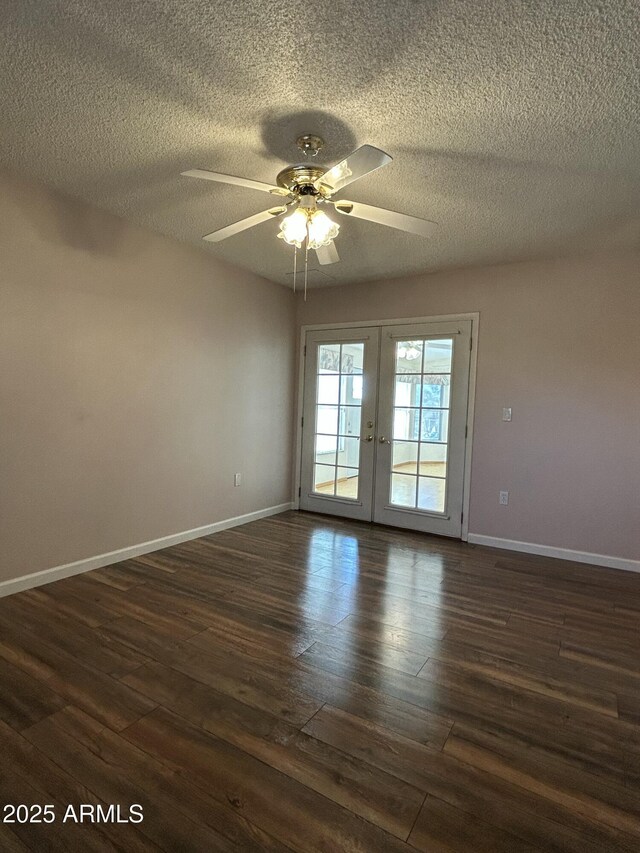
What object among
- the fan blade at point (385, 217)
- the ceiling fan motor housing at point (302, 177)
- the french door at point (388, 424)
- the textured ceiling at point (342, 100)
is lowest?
the french door at point (388, 424)

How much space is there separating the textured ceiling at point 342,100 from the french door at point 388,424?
1.54m

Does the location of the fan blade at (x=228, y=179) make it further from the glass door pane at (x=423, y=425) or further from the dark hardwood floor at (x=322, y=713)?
the glass door pane at (x=423, y=425)

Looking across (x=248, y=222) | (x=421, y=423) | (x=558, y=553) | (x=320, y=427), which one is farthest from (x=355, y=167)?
(x=558, y=553)

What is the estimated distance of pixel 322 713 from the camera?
5.78 ft

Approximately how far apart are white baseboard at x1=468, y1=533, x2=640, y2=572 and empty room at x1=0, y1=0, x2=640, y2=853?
0.02 m

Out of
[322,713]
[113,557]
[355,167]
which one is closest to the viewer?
[322,713]

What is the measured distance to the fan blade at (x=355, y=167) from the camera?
5.73 ft

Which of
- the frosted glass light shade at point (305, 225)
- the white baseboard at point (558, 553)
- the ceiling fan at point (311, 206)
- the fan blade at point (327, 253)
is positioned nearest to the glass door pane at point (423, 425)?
the white baseboard at point (558, 553)

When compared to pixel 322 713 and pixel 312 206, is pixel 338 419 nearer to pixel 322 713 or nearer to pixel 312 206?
pixel 312 206

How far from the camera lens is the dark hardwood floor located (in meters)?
1.30

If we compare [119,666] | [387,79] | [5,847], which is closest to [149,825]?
[5,847]

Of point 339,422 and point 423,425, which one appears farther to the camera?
point 339,422

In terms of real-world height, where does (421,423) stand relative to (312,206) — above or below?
below

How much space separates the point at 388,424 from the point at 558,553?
189cm
